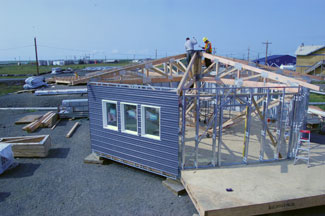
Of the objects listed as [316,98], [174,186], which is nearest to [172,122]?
[174,186]

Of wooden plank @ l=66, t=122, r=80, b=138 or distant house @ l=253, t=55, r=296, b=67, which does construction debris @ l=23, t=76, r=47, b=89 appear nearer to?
wooden plank @ l=66, t=122, r=80, b=138

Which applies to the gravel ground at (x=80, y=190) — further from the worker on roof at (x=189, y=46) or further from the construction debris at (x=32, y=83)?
the construction debris at (x=32, y=83)

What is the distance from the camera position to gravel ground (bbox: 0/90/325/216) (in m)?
6.77

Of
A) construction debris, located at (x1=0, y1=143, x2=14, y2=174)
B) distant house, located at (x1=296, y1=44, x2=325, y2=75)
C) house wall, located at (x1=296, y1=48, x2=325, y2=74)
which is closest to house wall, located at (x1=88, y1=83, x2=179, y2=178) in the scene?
construction debris, located at (x1=0, y1=143, x2=14, y2=174)

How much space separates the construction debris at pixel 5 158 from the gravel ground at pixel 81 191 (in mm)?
278

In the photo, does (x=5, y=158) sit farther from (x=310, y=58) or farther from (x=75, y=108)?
(x=310, y=58)

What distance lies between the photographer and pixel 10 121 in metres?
16.8

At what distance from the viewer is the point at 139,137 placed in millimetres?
8469

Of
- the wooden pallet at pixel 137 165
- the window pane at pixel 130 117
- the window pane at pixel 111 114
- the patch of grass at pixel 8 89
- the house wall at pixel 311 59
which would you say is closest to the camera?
the wooden pallet at pixel 137 165

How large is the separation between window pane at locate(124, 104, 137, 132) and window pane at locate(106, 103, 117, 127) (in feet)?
2.03

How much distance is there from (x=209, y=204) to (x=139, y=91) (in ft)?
13.7

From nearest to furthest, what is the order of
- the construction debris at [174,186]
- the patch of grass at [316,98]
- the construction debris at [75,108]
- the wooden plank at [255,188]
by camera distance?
the wooden plank at [255,188] → the construction debris at [174,186] → the construction debris at [75,108] → the patch of grass at [316,98]

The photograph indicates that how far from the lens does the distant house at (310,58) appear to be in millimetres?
37631

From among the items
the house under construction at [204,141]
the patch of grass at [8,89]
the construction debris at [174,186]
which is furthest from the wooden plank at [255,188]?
the patch of grass at [8,89]
